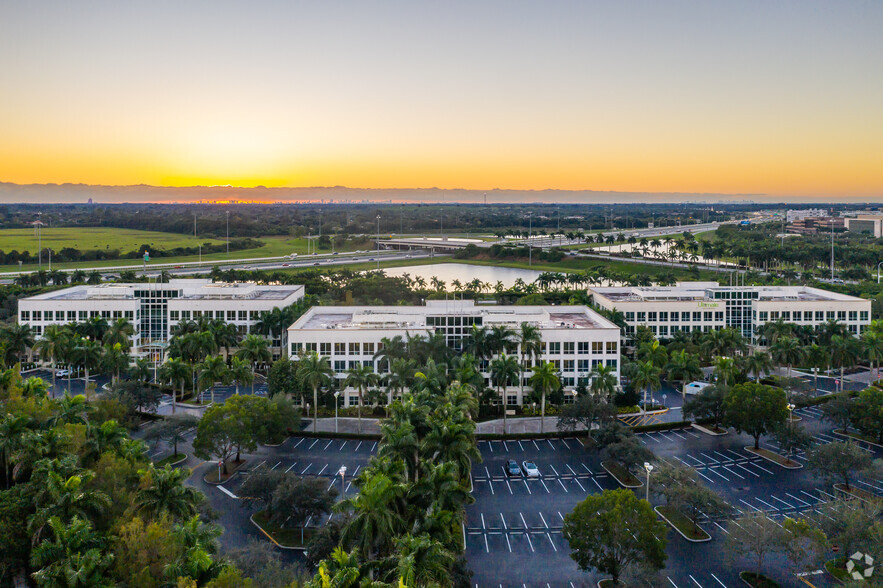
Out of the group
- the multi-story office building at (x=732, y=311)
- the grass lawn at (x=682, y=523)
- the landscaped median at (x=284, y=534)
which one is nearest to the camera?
the landscaped median at (x=284, y=534)

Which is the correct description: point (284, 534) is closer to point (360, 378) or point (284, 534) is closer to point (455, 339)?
point (360, 378)

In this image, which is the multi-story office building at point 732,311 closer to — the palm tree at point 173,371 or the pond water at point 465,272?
the palm tree at point 173,371

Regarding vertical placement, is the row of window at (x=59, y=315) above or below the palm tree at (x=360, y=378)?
above

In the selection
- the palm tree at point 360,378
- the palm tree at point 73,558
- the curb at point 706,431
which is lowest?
the curb at point 706,431

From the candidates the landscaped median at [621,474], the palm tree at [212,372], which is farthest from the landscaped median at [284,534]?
the landscaped median at [621,474]

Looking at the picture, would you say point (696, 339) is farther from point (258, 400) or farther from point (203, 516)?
point (203, 516)

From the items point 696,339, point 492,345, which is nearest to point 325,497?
point 492,345

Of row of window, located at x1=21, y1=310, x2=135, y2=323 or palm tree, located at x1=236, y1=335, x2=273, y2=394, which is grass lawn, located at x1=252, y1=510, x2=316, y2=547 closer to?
palm tree, located at x1=236, y1=335, x2=273, y2=394
